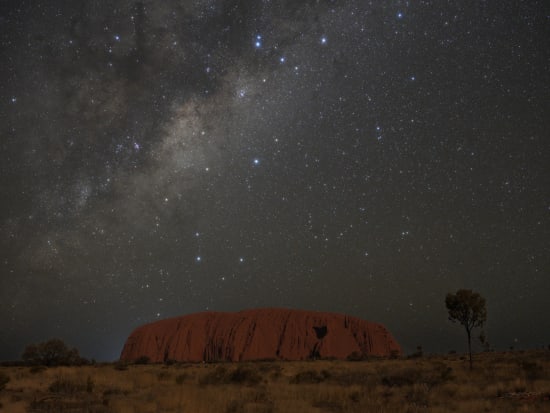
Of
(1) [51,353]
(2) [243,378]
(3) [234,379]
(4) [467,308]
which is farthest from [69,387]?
(1) [51,353]

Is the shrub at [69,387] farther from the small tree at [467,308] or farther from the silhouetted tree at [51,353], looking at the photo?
the silhouetted tree at [51,353]

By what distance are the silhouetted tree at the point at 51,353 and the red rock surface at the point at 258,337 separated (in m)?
52.0

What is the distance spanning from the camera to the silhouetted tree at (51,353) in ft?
157

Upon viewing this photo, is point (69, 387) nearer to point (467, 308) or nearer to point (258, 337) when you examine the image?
point (467, 308)

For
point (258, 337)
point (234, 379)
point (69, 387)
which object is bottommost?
point (258, 337)

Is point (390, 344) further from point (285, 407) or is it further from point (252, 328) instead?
point (285, 407)

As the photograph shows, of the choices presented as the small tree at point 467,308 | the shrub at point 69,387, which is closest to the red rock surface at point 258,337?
the small tree at point 467,308

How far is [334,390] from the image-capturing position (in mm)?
15773

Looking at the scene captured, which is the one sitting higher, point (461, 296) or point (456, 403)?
point (461, 296)

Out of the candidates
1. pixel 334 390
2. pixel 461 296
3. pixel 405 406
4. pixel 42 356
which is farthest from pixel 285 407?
pixel 42 356

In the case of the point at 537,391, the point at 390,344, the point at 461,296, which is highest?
the point at 461,296

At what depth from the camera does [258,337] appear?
10256 centimetres

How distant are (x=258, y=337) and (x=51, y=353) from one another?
59.2 metres

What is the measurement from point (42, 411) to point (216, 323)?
102188 millimetres
